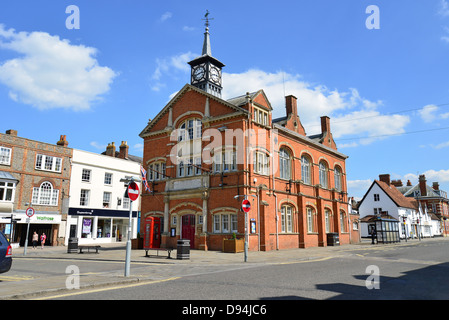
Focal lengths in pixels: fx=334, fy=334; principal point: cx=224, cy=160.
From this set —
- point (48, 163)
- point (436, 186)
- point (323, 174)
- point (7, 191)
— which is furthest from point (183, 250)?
point (436, 186)

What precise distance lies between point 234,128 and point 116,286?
17.4 m

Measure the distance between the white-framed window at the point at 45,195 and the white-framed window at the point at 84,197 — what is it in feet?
9.73

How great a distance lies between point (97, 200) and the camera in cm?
3869

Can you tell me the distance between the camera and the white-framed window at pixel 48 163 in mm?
33906

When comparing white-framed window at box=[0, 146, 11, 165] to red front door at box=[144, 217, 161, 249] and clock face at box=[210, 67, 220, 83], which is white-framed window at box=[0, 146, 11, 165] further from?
clock face at box=[210, 67, 220, 83]

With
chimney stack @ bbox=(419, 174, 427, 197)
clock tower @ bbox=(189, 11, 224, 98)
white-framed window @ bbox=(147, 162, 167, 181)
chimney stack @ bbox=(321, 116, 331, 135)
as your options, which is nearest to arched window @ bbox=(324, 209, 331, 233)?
chimney stack @ bbox=(321, 116, 331, 135)

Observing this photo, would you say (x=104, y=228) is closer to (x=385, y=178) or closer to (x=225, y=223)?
(x=225, y=223)

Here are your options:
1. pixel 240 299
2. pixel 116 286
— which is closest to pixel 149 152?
pixel 116 286

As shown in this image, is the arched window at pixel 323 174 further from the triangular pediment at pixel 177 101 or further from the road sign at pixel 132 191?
the road sign at pixel 132 191

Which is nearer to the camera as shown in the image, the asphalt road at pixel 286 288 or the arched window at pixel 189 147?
the asphalt road at pixel 286 288

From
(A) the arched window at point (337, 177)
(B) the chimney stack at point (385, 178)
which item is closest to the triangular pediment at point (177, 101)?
(A) the arched window at point (337, 177)

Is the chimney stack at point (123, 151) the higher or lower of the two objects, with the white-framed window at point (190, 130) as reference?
higher

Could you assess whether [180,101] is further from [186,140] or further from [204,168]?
[204,168]

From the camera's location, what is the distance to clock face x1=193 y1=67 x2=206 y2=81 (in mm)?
33219
